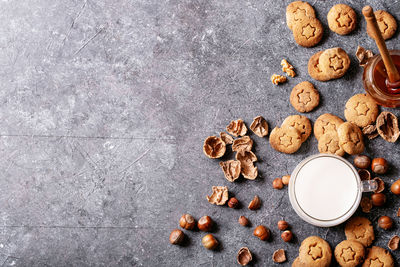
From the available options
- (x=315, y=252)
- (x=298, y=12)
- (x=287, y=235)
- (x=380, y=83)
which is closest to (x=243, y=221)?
(x=287, y=235)

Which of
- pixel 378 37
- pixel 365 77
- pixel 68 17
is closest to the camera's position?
pixel 378 37

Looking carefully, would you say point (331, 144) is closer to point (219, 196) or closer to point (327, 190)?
point (327, 190)

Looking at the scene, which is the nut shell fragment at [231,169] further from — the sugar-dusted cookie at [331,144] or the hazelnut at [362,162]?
the hazelnut at [362,162]

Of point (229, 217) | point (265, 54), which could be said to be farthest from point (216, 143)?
point (265, 54)

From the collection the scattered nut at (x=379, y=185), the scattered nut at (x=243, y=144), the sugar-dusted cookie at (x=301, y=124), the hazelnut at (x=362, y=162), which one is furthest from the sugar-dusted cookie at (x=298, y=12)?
the scattered nut at (x=379, y=185)

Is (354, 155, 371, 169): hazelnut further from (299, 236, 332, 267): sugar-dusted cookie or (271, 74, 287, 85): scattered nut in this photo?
(271, 74, 287, 85): scattered nut

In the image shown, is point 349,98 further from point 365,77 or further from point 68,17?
point 68,17
